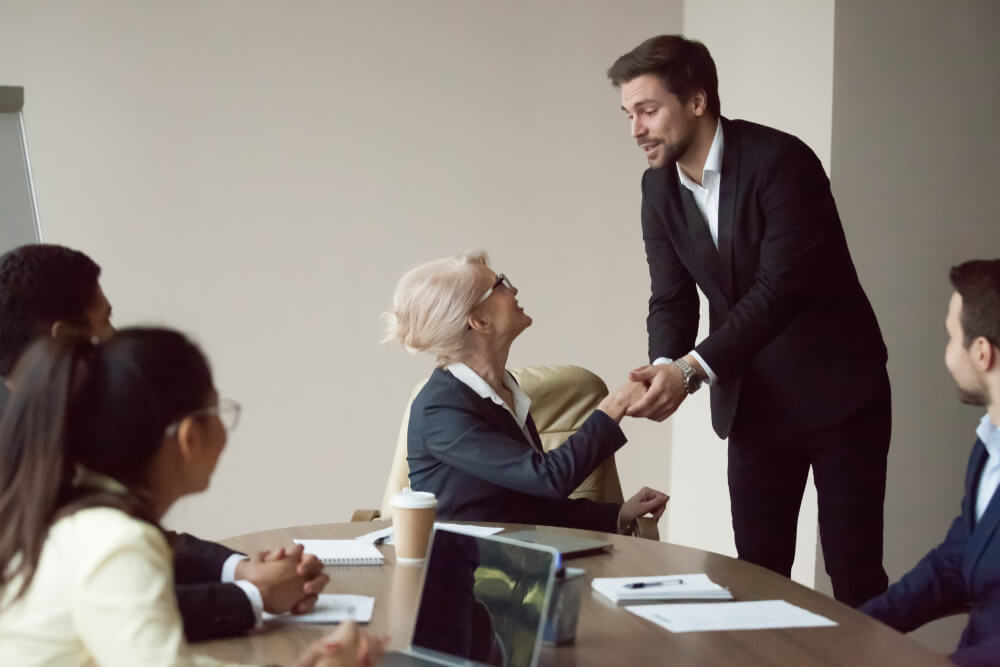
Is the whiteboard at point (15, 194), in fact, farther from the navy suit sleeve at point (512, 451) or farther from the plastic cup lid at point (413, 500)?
the plastic cup lid at point (413, 500)

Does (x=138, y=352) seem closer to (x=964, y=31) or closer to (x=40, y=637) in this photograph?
(x=40, y=637)

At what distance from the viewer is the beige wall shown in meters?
3.33

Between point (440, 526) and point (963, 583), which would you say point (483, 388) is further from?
point (963, 583)

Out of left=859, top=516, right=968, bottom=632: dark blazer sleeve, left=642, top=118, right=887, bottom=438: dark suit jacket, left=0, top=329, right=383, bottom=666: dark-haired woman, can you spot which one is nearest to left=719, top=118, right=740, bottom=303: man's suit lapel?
left=642, top=118, right=887, bottom=438: dark suit jacket

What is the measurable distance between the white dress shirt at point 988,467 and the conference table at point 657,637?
1.31 ft

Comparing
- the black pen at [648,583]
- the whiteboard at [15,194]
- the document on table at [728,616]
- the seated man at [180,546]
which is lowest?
the document on table at [728,616]

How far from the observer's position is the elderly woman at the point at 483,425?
6.77 ft

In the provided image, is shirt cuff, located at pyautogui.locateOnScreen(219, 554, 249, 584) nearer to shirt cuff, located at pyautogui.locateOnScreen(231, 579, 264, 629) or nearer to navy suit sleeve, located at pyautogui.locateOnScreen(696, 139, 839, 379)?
shirt cuff, located at pyautogui.locateOnScreen(231, 579, 264, 629)

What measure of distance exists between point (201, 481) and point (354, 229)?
2974mm

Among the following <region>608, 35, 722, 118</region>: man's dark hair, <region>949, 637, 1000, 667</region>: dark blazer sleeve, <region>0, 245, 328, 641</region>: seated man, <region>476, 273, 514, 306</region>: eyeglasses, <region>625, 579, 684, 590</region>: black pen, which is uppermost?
<region>608, 35, 722, 118</region>: man's dark hair

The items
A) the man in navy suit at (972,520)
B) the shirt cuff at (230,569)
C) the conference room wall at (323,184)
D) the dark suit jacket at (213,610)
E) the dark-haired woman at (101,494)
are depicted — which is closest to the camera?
the dark-haired woman at (101,494)

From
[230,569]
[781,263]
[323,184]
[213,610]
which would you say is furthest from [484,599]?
[323,184]

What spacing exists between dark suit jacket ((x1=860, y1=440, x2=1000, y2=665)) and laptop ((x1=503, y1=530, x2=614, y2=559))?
0.45 meters

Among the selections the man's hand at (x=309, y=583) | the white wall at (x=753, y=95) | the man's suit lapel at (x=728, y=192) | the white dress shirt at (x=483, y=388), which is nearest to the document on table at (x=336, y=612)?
the man's hand at (x=309, y=583)
